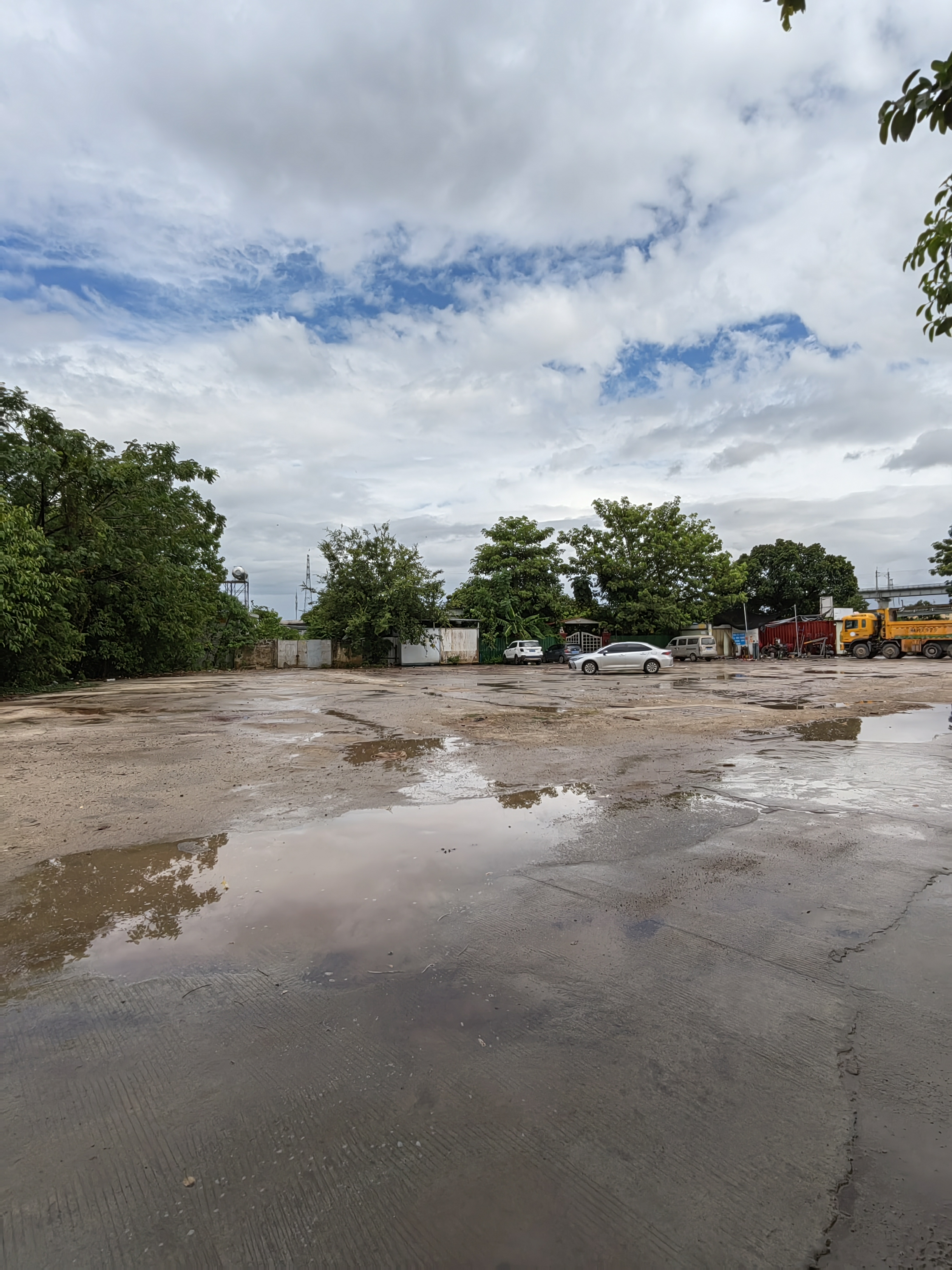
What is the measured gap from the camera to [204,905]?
3.58 m

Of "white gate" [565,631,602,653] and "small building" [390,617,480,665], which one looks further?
"white gate" [565,631,602,653]

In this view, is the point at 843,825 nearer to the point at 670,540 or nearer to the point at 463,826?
the point at 463,826

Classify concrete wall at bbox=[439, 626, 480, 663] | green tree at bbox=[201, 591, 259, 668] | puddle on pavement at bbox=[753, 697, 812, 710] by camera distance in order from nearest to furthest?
puddle on pavement at bbox=[753, 697, 812, 710], green tree at bbox=[201, 591, 259, 668], concrete wall at bbox=[439, 626, 480, 663]

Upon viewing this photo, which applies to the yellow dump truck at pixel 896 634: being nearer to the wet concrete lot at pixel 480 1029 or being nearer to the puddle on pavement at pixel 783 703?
the puddle on pavement at pixel 783 703

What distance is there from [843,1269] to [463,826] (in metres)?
3.56

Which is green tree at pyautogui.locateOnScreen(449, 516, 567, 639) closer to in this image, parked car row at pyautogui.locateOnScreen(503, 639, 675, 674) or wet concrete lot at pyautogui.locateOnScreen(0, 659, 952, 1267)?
parked car row at pyautogui.locateOnScreen(503, 639, 675, 674)

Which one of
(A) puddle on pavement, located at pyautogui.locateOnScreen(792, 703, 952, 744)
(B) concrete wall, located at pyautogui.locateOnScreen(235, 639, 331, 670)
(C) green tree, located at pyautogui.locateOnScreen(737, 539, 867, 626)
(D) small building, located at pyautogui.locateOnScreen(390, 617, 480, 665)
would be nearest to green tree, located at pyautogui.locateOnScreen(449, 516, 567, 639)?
(D) small building, located at pyautogui.locateOnScreen(390, 617, 480, 665)

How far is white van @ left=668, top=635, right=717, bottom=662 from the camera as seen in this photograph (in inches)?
1501

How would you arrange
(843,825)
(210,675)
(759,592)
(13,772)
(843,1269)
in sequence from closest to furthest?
(843,1269) → (843,825) → (13,772) → (210,675) → (759,592)

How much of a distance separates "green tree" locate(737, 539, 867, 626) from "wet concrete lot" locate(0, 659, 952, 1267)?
50.5 m

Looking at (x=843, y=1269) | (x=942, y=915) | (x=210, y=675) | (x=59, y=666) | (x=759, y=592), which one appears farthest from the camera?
(x=759, y=592)

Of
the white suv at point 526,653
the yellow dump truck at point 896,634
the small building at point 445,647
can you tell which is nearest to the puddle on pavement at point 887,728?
the yellow dump truck at point 896,634

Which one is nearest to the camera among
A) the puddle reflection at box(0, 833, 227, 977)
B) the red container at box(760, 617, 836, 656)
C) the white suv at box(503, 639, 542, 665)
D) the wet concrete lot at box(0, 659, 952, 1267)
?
the wet concrete lot at box(0, 659, 952, 1267)

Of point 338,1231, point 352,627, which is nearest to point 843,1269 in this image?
point 338,1231
